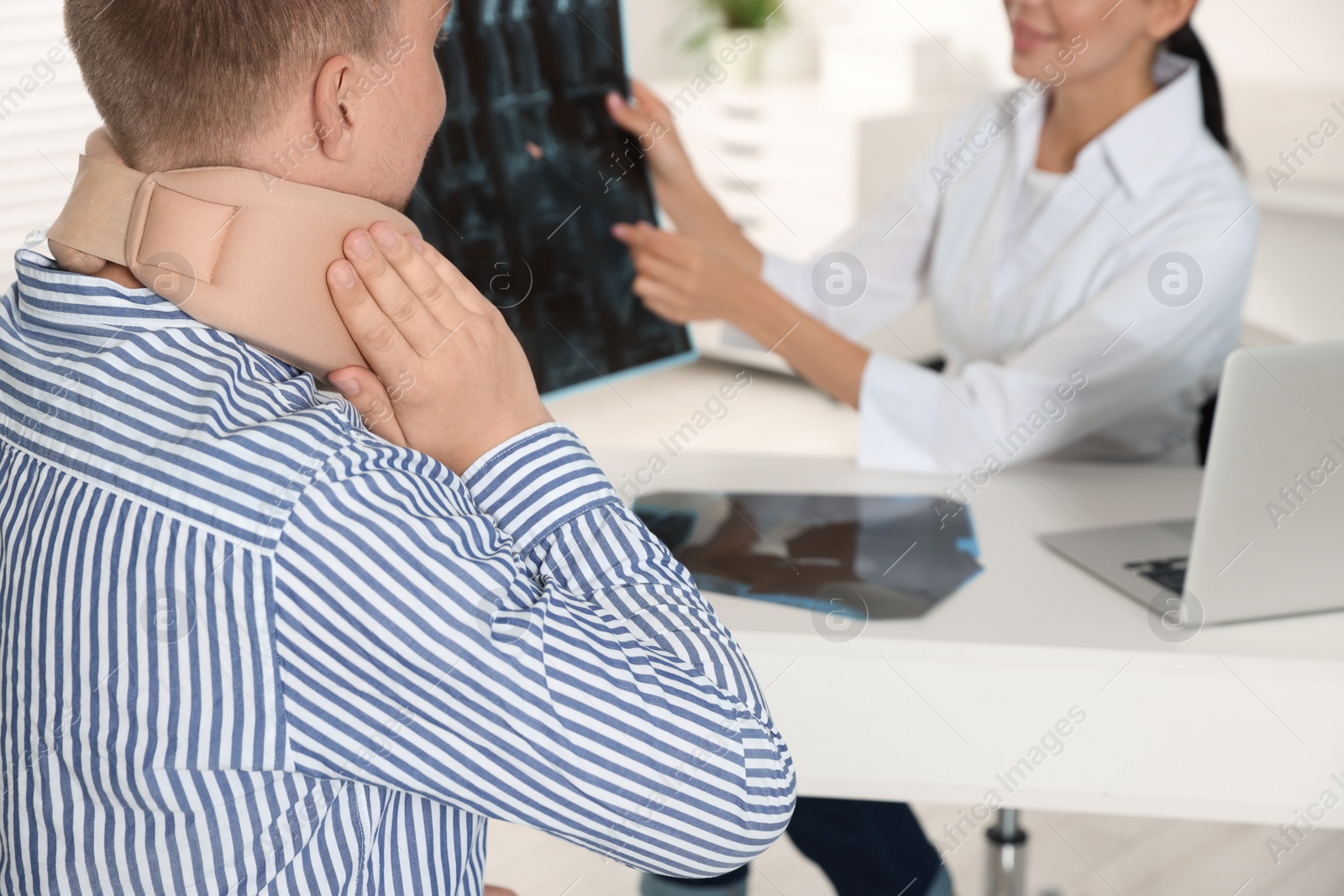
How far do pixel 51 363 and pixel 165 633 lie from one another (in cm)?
17

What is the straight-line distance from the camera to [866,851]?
54.8 inches

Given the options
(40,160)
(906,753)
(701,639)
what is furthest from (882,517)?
(40,160)

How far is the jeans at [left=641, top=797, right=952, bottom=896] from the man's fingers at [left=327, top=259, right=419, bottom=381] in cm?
84

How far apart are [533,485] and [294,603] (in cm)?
18

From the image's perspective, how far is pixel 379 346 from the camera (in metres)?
0.73

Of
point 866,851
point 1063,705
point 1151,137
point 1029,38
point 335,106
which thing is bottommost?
point 866,851

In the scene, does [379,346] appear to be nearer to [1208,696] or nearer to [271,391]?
[271,391]

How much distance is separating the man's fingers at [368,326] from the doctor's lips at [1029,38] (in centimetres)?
120

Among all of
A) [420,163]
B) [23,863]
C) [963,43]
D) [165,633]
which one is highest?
[420,163]

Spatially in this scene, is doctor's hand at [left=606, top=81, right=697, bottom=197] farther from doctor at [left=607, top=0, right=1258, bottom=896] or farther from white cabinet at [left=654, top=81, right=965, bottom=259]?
white cabinet at [left=654, top=81, right=965, bottom=259]

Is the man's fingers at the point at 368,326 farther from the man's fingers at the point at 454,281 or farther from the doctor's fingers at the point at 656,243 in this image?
the doctor's fingers at the point at 656,243

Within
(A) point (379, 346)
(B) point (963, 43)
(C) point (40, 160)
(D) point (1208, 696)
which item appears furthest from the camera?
(B) point (963, 43)

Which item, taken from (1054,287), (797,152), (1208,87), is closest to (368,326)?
(1054,287)

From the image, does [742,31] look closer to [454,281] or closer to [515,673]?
[454,281]
